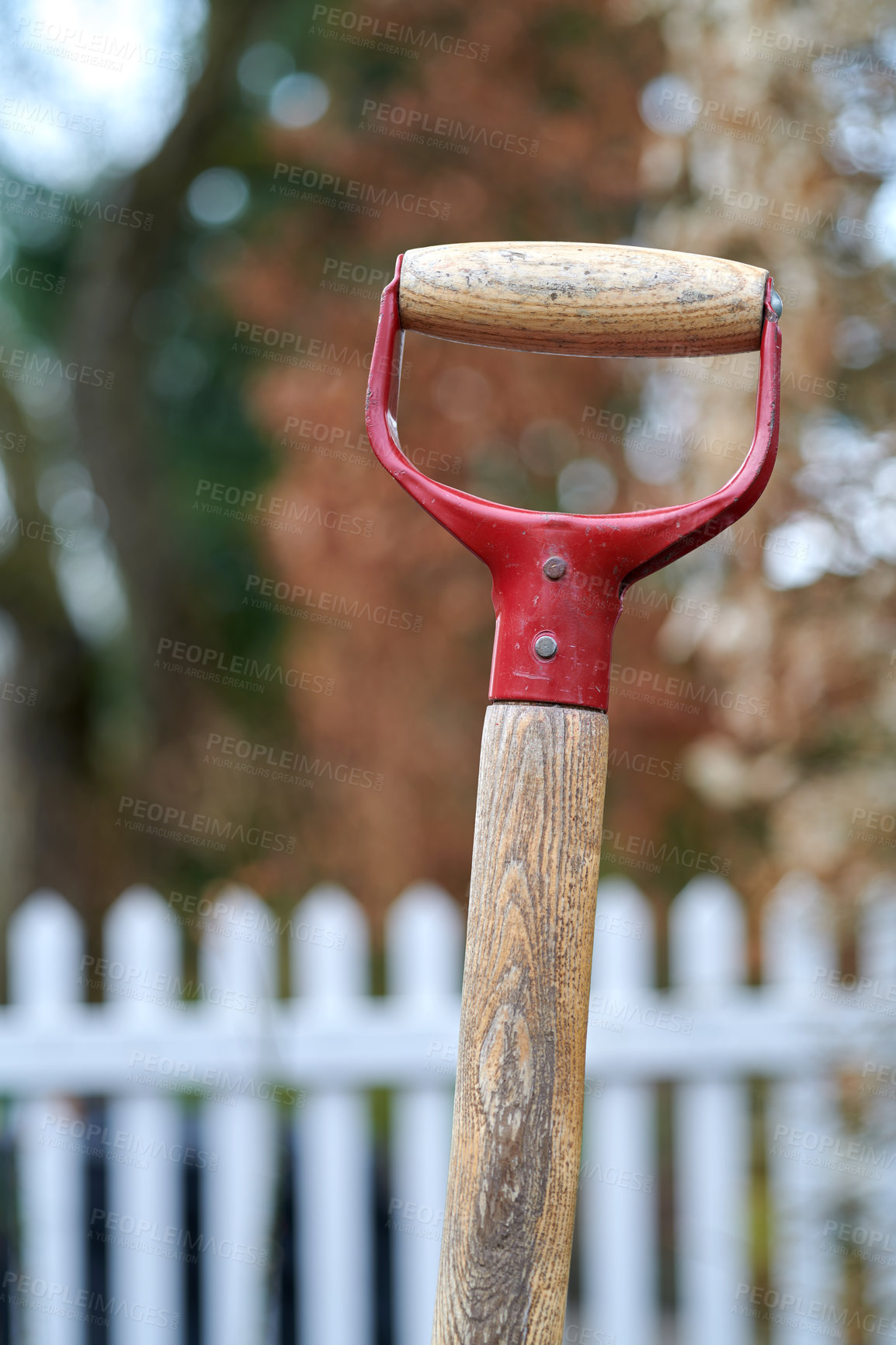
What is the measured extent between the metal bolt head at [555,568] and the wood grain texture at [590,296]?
0.20 meters

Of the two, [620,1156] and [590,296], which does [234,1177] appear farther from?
[590,296]

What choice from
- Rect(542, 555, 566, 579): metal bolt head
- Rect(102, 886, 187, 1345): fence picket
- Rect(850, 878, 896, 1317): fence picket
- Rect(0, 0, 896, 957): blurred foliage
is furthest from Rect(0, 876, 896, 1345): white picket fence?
Rect(542, 555, 566, 579): metal bolt head

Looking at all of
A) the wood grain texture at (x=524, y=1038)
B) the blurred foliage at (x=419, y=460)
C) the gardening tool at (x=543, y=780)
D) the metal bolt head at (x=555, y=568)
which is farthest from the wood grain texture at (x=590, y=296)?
the blurred foliage at (x=419, y=460)

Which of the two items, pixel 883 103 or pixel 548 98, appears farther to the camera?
pixel 548 98

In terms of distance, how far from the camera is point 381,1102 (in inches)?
151

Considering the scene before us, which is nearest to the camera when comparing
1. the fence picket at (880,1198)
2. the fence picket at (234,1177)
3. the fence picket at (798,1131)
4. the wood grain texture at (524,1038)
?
the wood grain texture at (524,1038)

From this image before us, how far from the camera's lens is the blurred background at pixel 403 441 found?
82.9 inches

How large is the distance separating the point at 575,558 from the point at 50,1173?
1.92 metres

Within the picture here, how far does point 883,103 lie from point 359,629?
2178mm

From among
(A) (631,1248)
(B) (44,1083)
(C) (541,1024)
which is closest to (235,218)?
(B) (44,1083)

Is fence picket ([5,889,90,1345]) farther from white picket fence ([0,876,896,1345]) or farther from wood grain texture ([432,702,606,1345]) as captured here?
wood grain texture ([432,702,606,1345])

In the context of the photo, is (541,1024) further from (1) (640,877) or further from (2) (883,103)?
(1) (640,877)

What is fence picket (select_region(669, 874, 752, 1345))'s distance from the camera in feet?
7.47

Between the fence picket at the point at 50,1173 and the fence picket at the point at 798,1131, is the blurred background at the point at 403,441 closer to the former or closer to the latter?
the fence picket at the point at 798,1131
